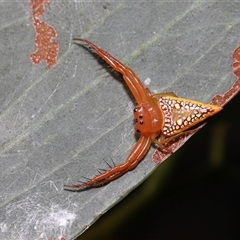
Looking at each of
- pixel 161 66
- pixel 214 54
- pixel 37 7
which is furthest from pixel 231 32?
pixel 37 7

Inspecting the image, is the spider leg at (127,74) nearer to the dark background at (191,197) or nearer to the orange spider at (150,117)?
the orange spider at (150,117)

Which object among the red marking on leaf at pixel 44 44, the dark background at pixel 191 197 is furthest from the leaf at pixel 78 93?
the dark background at pixel 191 197

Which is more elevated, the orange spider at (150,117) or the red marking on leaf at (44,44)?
the red marking on leaf at (44,44)

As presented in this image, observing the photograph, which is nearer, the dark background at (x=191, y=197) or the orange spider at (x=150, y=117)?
the orange spider at (x=150, y=117)

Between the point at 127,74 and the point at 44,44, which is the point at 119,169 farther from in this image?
the point at 44,44

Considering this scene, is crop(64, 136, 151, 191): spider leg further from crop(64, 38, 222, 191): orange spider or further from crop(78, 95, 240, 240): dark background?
crop(78, 95, 240, 240): dark background

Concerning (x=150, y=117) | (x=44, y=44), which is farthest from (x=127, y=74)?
(x=44, y=44)

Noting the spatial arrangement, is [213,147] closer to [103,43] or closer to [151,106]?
[151,106]
